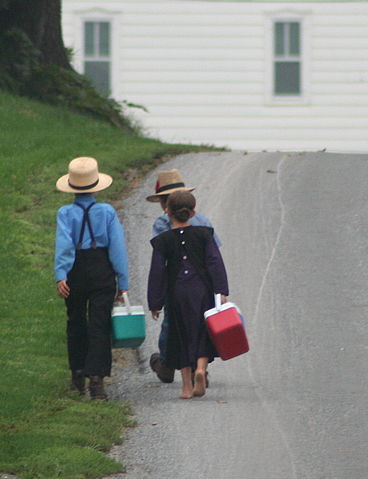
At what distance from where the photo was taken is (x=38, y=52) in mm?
21484

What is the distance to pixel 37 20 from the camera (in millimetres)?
21516

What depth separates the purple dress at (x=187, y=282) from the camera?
9883 millimetres

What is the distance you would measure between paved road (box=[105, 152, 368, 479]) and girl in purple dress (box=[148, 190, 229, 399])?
351 mm

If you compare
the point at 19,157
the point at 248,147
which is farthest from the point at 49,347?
the point at 248,147

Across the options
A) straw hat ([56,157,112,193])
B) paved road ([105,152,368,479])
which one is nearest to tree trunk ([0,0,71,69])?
paved road ([105,152,368,479])

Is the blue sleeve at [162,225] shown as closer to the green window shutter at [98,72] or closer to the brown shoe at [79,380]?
the brown shoe at [79,380]

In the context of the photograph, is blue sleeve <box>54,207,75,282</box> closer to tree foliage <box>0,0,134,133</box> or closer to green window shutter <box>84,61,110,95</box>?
tree foliage <box>0,0,134,133</box>

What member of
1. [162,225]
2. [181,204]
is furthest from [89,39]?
[181,204]

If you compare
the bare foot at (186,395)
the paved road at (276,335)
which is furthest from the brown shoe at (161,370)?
the bare foot at (186,395)

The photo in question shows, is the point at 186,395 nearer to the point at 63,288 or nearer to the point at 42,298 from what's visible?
the point at 63,288

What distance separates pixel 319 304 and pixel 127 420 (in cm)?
394

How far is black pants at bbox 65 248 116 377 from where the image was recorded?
9.72 meters

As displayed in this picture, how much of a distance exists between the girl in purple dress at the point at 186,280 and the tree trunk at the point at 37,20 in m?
12.1

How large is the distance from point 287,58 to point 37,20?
23.6ft
